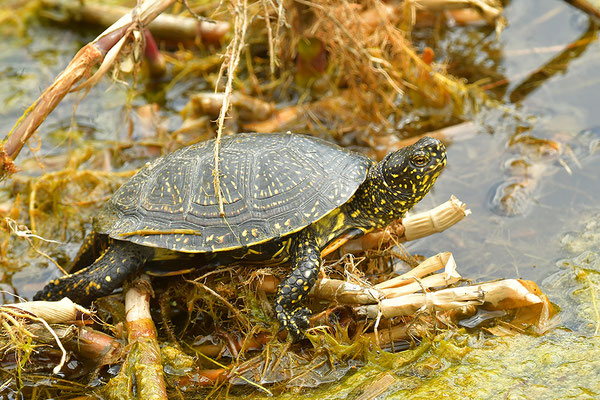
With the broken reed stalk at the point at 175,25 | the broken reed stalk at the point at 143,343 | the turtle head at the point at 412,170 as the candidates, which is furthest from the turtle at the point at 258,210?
the broken reed stalk at the point at 175,25

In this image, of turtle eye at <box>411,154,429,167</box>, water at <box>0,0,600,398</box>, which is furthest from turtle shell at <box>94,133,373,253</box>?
water at <box>0,0,600,398</box>

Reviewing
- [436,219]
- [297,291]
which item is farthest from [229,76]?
[436,219]

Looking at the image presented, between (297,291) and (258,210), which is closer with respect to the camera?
(297,291)

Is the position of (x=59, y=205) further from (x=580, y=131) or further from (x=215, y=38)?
(x=580, y=131)

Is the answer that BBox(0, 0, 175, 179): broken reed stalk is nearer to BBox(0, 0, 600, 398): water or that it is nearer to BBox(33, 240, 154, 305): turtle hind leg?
BBox(33, 240, 154, 305): turtle hind leg

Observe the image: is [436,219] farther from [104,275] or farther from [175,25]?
[175,25]

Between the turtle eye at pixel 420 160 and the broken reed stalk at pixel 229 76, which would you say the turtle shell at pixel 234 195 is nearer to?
the broken reed stalk at pixel 229 76
